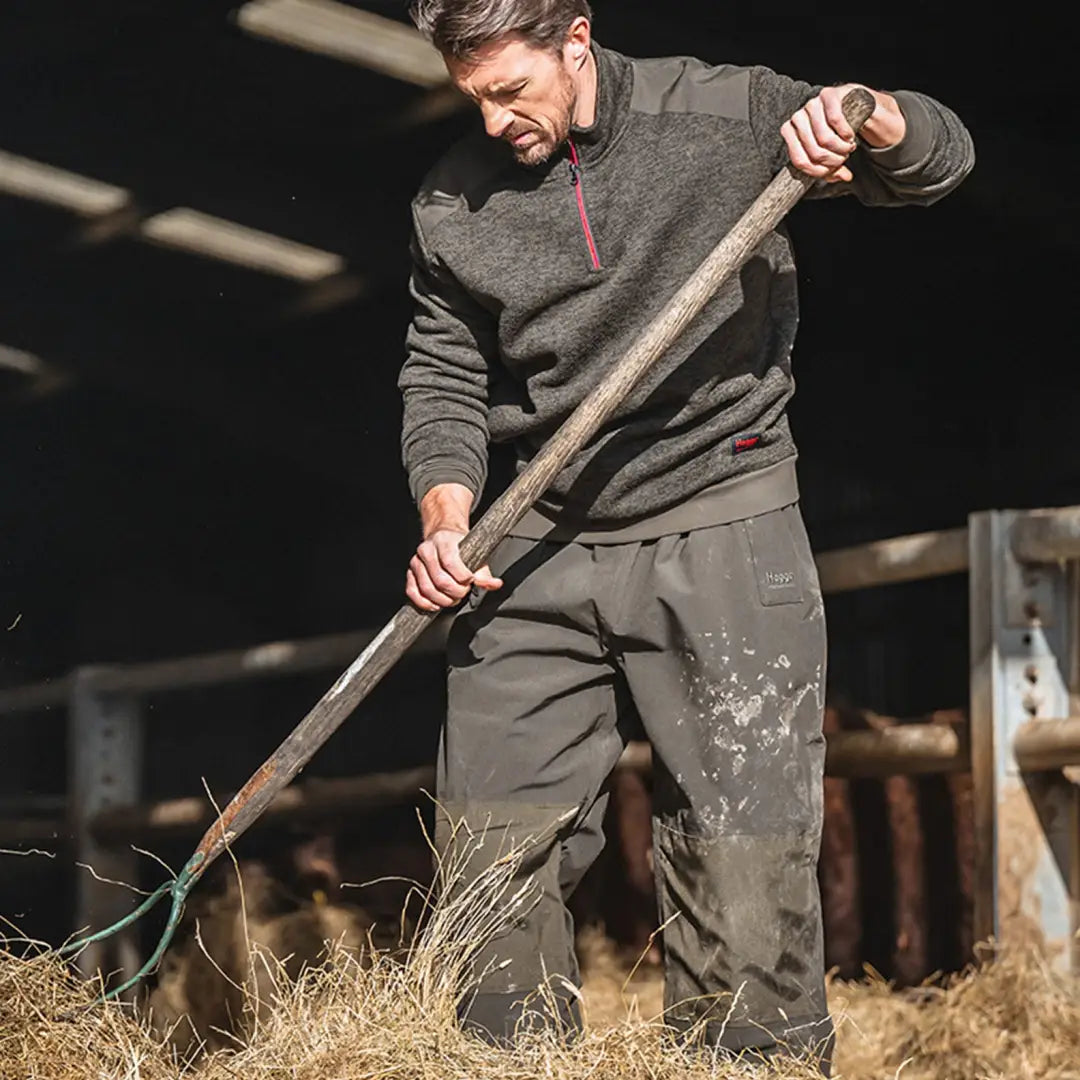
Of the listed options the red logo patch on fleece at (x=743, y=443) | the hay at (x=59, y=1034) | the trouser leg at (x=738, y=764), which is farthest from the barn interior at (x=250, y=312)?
the red logo patch on fleece at (x=743, y=443)

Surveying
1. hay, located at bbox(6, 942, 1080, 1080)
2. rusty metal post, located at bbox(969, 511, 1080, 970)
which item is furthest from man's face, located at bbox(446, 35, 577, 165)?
rusty metal post, located at bbox(969, 511, 1080, 970)

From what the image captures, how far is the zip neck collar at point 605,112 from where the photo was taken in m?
3.28

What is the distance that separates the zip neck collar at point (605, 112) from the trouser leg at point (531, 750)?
71cm

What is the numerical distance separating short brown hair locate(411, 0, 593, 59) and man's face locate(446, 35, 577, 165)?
0.02 m

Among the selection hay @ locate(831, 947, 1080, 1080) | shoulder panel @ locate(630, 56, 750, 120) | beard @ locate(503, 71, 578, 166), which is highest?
shoulder panel @ locate(630, 56, 750, 120)

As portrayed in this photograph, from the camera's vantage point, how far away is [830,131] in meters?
3.03

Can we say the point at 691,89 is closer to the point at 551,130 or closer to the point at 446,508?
the point at 551,130

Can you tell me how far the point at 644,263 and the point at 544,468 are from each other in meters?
0.41

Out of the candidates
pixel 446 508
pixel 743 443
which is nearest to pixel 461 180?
pixel 446 508

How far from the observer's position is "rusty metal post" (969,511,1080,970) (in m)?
4.29

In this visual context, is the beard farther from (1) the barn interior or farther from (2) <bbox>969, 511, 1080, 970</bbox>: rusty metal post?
(2) <bbox>969, 511, 1080, 970</bbox>: rusty metal post

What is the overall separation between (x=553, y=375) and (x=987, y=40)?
173 inches

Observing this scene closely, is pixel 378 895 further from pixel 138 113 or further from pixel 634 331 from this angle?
pixel 634 331

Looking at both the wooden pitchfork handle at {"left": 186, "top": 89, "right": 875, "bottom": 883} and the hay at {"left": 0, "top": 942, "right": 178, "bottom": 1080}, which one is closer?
the hay at {"left": 0, "top": 942, "right": 178, "bottom": 1080}
